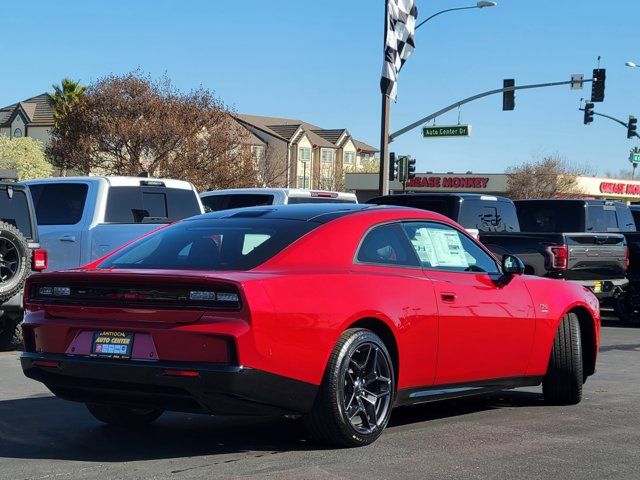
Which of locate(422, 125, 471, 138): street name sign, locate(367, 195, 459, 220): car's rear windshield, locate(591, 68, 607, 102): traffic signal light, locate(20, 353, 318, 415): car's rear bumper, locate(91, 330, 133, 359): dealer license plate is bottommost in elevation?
locate(20, 353, 318, 415): car's rear bumper

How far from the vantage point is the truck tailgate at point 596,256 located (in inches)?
589

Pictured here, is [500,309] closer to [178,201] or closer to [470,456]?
[470,456]

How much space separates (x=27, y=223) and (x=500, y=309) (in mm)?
6239

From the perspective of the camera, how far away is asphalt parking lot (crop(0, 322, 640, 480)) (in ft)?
18.0

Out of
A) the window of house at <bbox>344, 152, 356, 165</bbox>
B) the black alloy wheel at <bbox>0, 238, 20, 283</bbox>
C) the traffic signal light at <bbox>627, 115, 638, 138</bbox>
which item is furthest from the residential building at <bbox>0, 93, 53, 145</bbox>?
the black alloy wheel at <bbox>0, 238, 20, 283</bbox>

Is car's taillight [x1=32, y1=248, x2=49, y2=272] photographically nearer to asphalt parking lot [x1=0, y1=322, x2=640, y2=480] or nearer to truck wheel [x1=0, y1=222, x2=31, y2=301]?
truck wheel [x1=0, y1=222, x2=31, y2=301]

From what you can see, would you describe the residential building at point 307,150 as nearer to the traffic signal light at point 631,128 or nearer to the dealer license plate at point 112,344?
the traffic signal light at point 631,128

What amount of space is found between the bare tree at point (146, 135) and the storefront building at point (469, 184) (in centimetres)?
2360

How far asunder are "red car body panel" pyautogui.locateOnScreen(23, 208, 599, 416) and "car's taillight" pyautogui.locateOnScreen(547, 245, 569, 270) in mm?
7083

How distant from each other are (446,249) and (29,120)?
83.0m

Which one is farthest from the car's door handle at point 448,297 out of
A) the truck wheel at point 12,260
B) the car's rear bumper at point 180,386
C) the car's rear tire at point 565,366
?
the truck wheel at point 12,260

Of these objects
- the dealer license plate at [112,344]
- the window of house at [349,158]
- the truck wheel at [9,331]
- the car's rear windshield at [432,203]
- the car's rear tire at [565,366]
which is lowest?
the truck wheel at [9,331]

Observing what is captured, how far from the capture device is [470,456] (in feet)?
19.5

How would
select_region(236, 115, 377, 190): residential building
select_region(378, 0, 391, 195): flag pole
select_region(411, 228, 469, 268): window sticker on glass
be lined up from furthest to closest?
select_region(236, 115, 377, 190): residential building
select_region(378, 0, 391, 195): flag pole
select_region(411, 228, 469, 268): window sticker on glass
